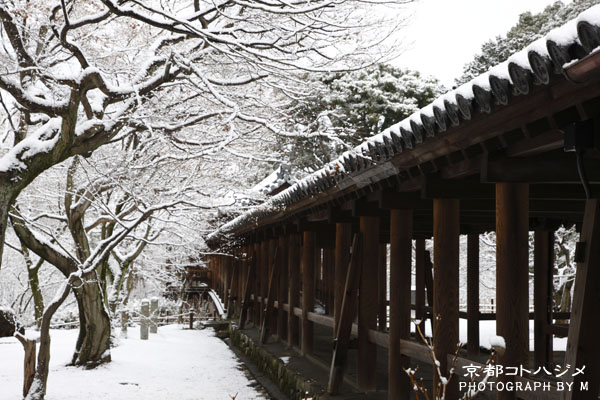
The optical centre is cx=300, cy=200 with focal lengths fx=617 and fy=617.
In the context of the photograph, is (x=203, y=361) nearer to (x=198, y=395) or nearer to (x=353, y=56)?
(x=198, y=395)

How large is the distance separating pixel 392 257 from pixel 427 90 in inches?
849

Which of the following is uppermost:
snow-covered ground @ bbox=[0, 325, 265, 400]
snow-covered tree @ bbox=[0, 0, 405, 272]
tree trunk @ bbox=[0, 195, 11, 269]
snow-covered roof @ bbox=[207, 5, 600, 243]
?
snow-covered tree @ bbox=[0, 0, 405, 272]

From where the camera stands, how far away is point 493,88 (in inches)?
143

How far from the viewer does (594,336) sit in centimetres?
361

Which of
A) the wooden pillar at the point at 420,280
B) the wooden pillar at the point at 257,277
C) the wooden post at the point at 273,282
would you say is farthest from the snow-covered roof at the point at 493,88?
the wooden pillar at the point at 257,277

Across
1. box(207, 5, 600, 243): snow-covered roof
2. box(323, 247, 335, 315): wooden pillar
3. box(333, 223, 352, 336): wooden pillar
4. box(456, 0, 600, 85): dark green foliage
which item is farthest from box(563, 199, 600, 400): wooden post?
box(456, 0, 600, 85): dark green foliage

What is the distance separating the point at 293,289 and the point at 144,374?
11.6 feet

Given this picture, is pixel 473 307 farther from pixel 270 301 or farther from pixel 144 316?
pixel 144 316

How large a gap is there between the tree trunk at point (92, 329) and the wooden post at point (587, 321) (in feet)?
35.1

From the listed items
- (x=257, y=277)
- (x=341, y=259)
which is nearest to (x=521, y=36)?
(x=257, y=277)

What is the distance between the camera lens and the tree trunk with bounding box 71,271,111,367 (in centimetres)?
1269

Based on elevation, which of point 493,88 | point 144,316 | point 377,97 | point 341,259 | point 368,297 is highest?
point 377,97

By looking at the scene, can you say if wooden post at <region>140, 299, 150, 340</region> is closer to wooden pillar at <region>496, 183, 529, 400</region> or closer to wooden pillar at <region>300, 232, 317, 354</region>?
wooden pillar at <region>300, 232, 317, 354</region>

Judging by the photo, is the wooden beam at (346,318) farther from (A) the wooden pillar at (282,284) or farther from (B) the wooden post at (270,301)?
(B) the wooden post at (270,301)
